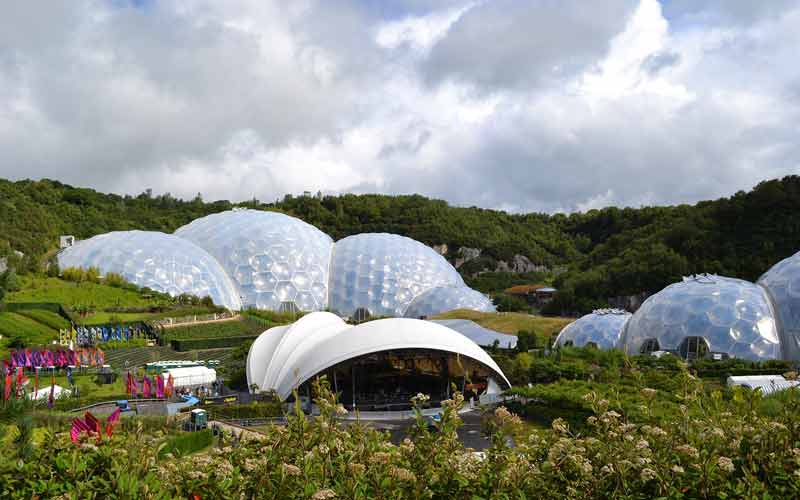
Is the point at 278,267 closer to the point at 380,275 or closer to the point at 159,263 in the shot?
the point at 380,275

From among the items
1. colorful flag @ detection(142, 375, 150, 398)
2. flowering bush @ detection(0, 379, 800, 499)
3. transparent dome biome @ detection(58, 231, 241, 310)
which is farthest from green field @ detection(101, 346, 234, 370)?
flowering bush @ detection(0, 379, 800, 499)

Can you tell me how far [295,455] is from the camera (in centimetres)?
488

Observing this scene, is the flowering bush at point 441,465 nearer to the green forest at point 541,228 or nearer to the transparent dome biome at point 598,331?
the transparent dome biome at point 598,331

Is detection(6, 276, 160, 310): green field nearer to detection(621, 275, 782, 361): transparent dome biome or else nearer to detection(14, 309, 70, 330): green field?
detection(14, 309, 70, 330): green field

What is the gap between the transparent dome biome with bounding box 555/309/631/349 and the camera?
3247 centimetres

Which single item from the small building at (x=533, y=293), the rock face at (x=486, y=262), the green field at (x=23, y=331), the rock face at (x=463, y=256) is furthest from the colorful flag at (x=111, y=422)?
the rock face at (x=463, y=256)

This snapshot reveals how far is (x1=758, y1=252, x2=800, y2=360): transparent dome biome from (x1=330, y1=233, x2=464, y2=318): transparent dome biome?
26.5 m

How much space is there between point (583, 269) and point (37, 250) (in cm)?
4942

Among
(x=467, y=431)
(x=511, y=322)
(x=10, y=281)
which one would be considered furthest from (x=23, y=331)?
(x=511, y=322)

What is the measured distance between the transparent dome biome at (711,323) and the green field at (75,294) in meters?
28.7

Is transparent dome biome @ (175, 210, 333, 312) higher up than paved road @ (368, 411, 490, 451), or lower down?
higher up

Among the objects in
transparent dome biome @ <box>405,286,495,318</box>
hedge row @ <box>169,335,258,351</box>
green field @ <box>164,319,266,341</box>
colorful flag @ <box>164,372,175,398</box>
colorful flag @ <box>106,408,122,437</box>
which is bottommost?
colorful flag @ <box>164,372,175,398</box>

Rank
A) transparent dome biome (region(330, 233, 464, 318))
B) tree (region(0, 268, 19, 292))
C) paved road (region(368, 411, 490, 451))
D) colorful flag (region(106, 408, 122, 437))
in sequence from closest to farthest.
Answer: colorful flag (region(106, 408, 122, 437)) < paved road (region(368, 411, 490, 451)) < tree (region(0, 268, 19, 292)) < transparent dome biome (region(330, 233, 464, 318))

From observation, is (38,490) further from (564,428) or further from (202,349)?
(202,349)
